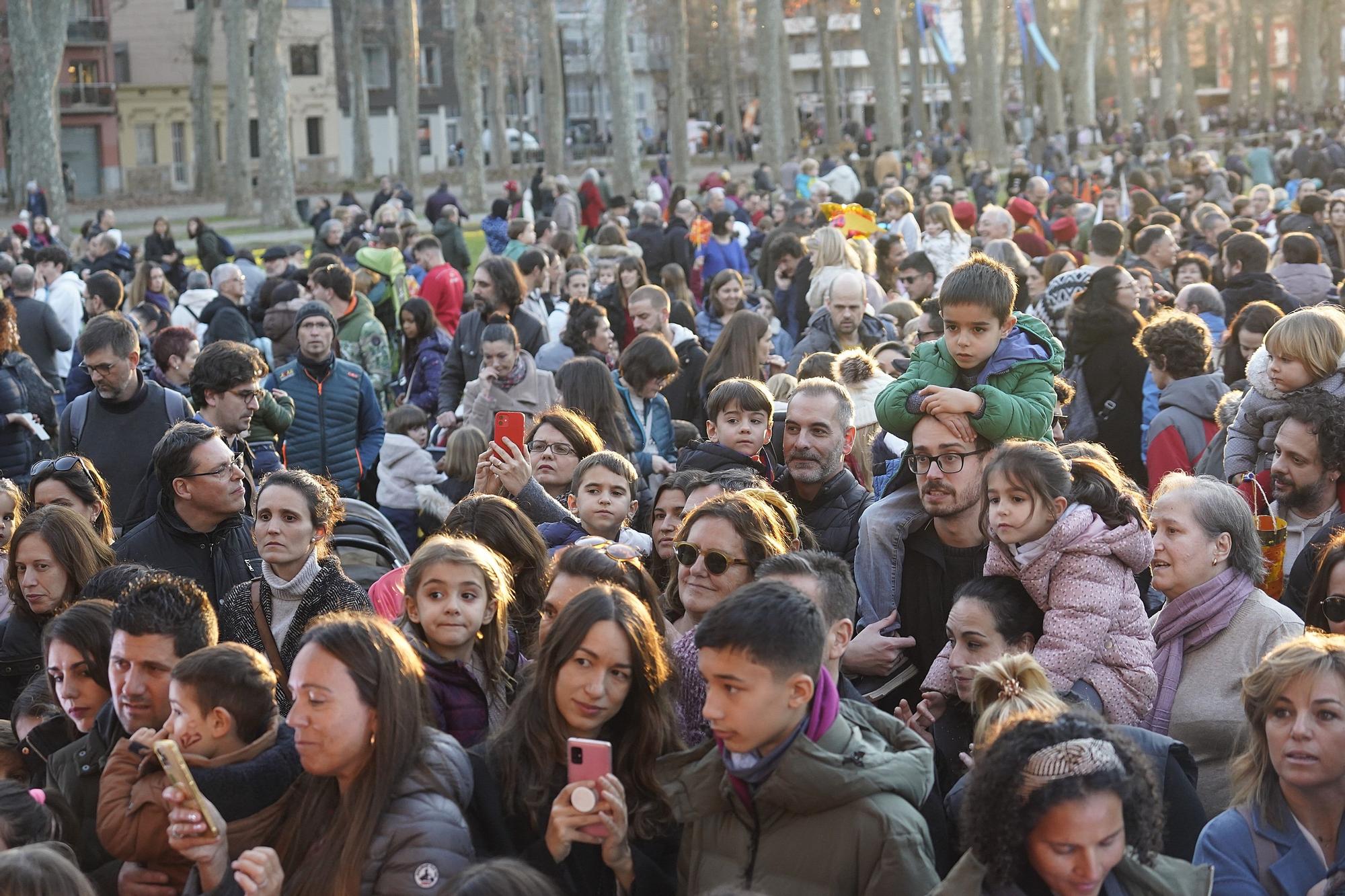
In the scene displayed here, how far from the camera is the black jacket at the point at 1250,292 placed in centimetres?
1056

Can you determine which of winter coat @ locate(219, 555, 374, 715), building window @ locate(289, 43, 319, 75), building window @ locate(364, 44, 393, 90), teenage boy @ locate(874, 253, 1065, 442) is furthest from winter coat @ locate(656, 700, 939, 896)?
building window @ locate(364, 44, 393, 90)

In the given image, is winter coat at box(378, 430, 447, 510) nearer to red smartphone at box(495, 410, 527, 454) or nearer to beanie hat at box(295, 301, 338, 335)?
beanie hat at box(295, 301, 338, 335)

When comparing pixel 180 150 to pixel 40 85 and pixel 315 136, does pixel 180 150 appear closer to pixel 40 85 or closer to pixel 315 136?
pixel 315 136

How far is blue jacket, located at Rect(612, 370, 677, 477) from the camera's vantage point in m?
8.27

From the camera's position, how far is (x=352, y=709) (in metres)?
3.69

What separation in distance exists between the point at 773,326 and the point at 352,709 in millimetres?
8227

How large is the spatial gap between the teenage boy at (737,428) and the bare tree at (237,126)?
1312 inches

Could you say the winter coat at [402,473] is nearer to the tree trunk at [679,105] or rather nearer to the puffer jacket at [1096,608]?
the puffer jacket at [1096,608]

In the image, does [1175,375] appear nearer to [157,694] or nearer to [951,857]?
[951,857]

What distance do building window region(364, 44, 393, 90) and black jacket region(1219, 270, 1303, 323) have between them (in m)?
65.8

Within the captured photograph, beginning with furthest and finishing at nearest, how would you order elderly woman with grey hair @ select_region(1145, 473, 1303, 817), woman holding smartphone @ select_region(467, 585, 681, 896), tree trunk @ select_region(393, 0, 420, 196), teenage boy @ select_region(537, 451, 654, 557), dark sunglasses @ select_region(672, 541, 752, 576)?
tree trunk @ select_region(393, 0, 420, 196) < teenage boy @ select_region(537, 451, 654, 557) < dark sunglasses @ select_region(672, 541, 752, 576) < elderly woman with grey hair @ select_region(1145, 473, 1303, 817) < woman holding smartphone @ select_region(467, 585, 681, 896)

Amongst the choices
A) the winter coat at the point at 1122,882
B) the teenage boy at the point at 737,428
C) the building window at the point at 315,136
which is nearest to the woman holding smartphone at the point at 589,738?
the winter coat at the point at 1122,882

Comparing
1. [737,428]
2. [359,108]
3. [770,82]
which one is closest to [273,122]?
[770,82]

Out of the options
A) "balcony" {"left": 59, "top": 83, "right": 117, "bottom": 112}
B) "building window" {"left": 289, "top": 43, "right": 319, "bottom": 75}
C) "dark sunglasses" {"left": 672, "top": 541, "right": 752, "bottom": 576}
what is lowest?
"dark sunglasses" {"left": 672, "top": 541, "right": 752, "bottom": 576}
